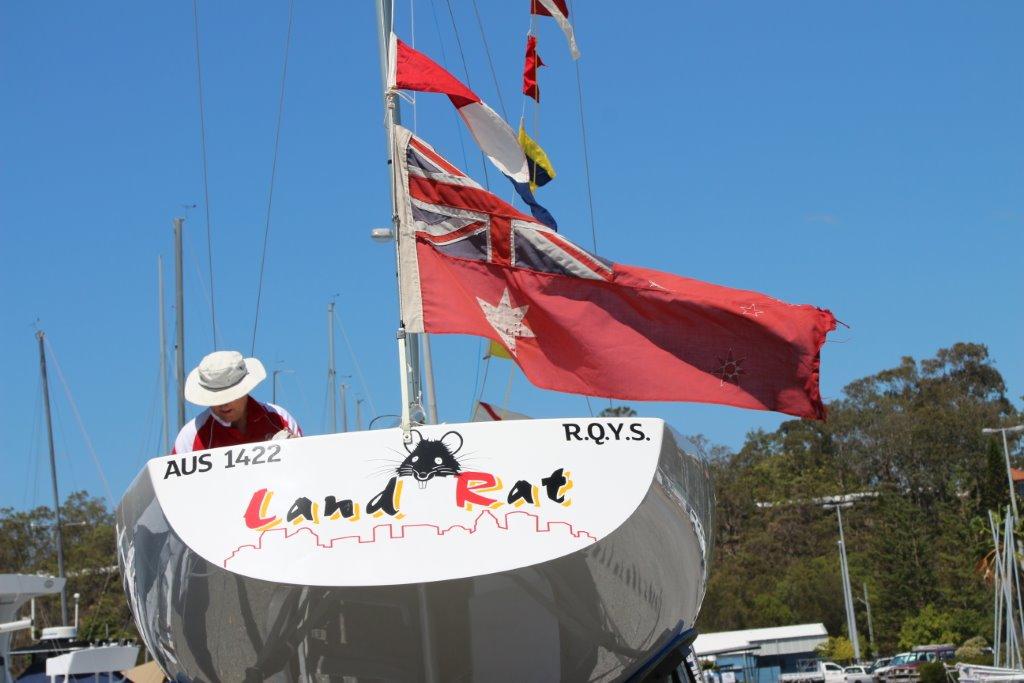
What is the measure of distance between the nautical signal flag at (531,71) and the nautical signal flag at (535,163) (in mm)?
376

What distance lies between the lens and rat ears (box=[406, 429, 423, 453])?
5.29 metres

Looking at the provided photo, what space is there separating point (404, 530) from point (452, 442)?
43 centimetres

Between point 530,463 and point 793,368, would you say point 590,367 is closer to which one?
point 793,368

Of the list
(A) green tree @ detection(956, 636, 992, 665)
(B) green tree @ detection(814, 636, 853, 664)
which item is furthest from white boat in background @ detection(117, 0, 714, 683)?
(B) green tree @ detection(814, 636, 853, 664)

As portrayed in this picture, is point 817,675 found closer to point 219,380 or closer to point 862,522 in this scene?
point 862,522

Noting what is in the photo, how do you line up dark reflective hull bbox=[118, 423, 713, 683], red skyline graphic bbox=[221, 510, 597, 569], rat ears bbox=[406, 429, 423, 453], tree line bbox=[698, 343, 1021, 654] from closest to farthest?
red skyline graphic bbox=[221, 510, 597, 569] < dark reflective hull bbox=[118, 423, 713, 683] < rat ears bbox=[406, 429, 423, 453] < tree line bbox=[698, 343, 1021, 654]

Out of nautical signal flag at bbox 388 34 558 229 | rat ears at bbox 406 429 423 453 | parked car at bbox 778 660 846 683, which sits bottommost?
parked car at bbox 778 660 846 683

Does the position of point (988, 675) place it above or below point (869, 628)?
above

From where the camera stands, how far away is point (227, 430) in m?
6.64

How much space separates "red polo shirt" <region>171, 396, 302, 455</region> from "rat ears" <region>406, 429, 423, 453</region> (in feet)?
4.98

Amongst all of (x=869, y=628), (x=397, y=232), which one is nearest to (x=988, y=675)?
(x=397, y=232)

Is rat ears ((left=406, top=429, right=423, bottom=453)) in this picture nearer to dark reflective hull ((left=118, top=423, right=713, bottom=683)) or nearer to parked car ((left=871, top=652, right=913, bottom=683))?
dark reflective hull ((left=118, top=423, right=713, bottom=683))

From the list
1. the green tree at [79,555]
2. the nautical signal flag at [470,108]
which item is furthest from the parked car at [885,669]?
the nautical signal flag at [470,108]

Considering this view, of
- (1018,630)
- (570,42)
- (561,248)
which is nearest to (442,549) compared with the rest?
(561,248)
